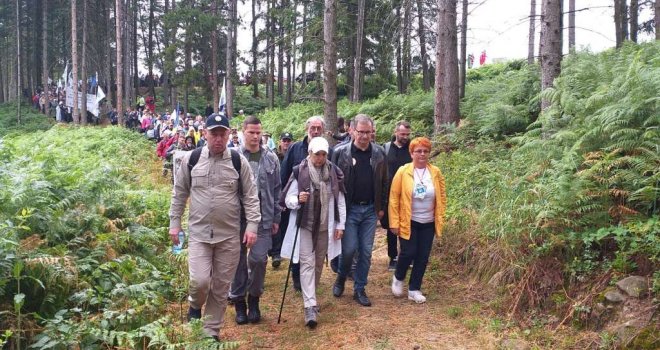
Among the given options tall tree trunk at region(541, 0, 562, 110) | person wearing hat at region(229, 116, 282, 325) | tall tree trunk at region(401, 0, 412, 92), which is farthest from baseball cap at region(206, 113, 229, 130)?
tall tree trunk at region(401, 0, 412, 92)

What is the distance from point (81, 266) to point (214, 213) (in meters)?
1.74

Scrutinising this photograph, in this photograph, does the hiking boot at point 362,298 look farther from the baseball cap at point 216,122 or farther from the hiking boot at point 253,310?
the baseball cap at point 216,122

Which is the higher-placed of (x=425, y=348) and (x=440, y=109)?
(x=440, y=109)

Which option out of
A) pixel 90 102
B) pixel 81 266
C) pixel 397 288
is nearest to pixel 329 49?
pixel 397 288

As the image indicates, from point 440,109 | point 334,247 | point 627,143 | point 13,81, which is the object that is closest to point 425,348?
point 334,247

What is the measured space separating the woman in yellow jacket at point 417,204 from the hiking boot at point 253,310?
68.1 inches

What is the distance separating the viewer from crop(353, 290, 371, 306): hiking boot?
625 cm

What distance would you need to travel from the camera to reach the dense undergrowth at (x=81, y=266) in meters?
4.46

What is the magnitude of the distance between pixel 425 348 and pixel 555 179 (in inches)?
97.1

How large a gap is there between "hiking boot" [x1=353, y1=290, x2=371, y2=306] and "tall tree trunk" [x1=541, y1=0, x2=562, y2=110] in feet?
16.6

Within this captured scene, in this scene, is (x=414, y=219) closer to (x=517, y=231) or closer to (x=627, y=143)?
(x=517, y=231)

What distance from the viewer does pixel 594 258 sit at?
→ 5.34 meters

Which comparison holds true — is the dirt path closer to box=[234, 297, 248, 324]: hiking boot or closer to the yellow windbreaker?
box=[234, 297, 248, 324]: hiking boot

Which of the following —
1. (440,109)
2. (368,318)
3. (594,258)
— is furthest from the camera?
(440,109)
